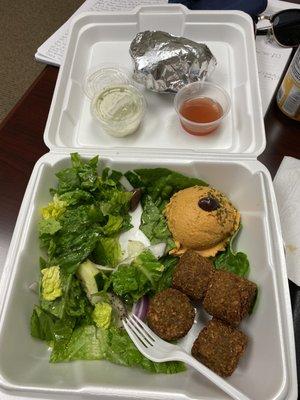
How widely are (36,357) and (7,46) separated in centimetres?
214

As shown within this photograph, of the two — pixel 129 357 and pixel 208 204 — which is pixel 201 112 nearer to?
pixel 208 204

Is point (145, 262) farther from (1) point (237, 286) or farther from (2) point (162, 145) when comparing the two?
(2) point (162, 145)

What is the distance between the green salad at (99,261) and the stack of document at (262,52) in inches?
19.6

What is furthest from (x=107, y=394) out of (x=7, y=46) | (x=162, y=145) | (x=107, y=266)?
(x=7, y=46)

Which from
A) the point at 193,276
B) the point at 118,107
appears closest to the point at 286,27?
the point at 118,107

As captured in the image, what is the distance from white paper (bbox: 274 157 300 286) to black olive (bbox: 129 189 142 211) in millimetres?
403

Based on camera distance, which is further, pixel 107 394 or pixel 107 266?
pixel 107 266

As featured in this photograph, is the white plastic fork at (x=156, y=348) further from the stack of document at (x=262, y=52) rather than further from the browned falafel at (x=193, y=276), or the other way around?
the stack of document at (x=262, y=52)

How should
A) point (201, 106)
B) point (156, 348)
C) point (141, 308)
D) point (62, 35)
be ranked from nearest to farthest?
point (156, 348)
point (141, 308)
point (201, 106)
point (62, 35)

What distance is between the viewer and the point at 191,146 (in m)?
1.07

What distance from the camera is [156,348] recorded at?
793 millimetres

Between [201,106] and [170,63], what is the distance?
0.57ft

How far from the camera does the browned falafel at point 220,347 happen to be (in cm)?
75

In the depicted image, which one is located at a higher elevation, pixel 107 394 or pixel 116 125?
pixel 116 125
